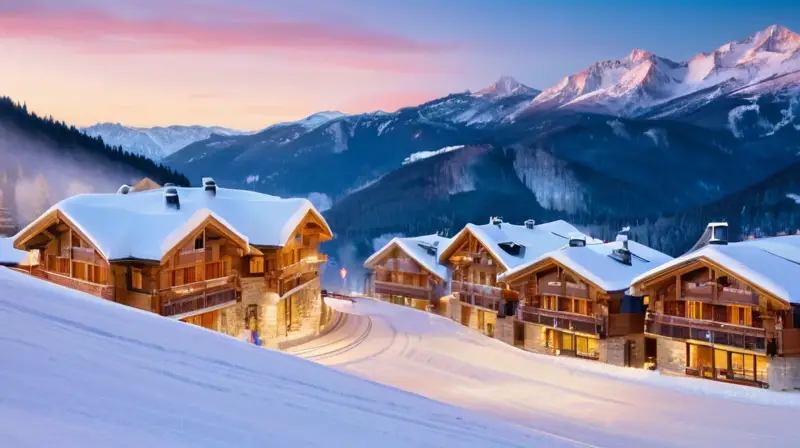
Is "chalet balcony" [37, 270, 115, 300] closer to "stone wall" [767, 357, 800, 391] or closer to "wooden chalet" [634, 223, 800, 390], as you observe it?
"wooden chalet" [634, 223, 800, 390]

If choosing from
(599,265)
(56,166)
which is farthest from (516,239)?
(56,166)

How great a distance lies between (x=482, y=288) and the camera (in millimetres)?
42438

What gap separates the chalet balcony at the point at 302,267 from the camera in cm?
3316

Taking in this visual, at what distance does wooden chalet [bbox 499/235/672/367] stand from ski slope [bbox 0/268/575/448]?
74.8ft

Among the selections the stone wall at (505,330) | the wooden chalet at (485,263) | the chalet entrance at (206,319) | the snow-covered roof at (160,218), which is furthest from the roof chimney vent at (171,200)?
the wooden chalet at (485,263)

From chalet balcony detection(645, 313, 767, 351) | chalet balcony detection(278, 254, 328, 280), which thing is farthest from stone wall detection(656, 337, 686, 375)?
chalet balcony detection(278, 254, 328, 280)

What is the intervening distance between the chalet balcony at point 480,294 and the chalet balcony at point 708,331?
10965 mm

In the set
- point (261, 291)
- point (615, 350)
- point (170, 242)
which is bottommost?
point (615, 350)

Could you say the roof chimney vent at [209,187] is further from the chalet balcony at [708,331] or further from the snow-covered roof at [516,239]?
the chalet balcony at [708,331]

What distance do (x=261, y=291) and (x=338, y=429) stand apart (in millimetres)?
24528

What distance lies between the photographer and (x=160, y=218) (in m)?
28.4

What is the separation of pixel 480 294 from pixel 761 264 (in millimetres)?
17495

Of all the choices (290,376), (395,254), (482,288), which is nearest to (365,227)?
(395,254)

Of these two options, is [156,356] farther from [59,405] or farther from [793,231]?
[793,231]
